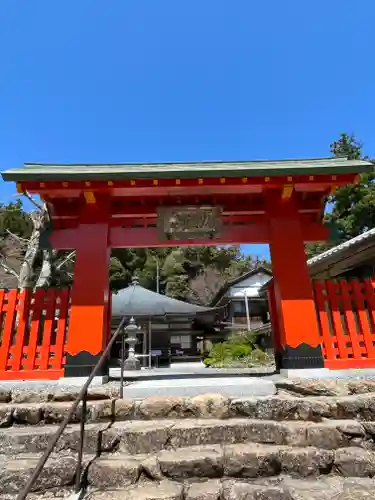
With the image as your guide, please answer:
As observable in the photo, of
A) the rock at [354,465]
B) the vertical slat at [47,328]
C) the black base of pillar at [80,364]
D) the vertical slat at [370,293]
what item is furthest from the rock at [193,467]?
the vertical slat at [370,293]

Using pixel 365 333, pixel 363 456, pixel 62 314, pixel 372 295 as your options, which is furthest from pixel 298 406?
pixel 62 314

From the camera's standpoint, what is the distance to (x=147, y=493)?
238cm

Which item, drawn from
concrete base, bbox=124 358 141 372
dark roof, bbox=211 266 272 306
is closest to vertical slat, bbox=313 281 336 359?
concrete base, bbox=124 358 141 372

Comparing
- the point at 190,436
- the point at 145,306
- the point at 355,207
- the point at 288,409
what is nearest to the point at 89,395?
the point at 190,436

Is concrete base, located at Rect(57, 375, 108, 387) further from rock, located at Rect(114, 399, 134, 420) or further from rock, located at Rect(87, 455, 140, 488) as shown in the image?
rock, located at Rect(87, 455, 140, 488)

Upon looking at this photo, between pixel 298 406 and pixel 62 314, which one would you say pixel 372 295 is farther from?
pixel 62 314

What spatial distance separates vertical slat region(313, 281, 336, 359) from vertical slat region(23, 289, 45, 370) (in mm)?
4358

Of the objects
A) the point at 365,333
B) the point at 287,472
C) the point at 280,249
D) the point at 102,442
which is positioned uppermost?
the point at 280,249

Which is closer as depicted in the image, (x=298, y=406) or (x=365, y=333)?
(x=298, y=406)

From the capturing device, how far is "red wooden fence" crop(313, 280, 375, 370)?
A: 4879 mm

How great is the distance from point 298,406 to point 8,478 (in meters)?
2.66

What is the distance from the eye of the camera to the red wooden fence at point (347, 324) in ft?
16.0

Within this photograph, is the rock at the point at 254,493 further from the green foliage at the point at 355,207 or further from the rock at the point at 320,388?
the green foliage at the point at 355,207

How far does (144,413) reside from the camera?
11.0 feet
